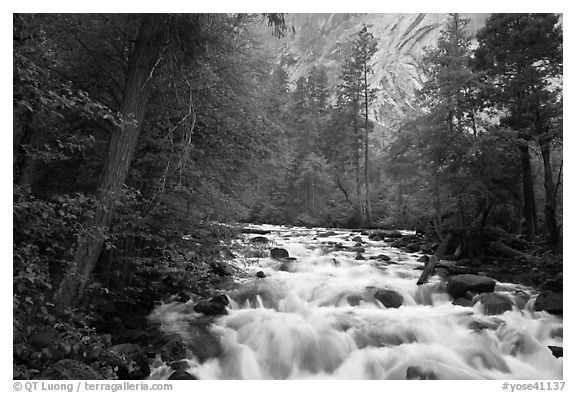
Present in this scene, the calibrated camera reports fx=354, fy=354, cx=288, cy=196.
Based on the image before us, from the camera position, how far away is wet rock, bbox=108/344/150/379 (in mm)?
4648

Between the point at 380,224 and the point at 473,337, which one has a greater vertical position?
the point at 380,224

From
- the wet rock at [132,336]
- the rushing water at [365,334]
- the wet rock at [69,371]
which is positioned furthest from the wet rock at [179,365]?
the wet rock at [69,371]

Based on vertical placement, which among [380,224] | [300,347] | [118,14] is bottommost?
[300,347]

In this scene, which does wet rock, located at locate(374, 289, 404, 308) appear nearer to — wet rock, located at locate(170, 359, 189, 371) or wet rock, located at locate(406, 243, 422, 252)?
wet rock, located at locate(170, 359, 189, 371)

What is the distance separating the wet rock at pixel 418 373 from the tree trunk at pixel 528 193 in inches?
294

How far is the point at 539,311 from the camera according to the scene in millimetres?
6734

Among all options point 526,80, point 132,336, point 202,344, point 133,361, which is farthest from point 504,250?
point 133,361

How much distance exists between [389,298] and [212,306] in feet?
12.2

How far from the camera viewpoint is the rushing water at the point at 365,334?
549 cm

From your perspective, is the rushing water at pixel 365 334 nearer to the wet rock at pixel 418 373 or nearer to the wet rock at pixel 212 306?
the wet rock at pixel 418 373

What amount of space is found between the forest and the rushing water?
1034 mm
